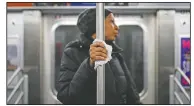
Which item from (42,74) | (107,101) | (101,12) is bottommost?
(107,101)

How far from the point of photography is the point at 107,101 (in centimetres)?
291

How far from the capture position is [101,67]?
9.08ft

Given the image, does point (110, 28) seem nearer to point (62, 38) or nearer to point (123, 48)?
point (123, 48)

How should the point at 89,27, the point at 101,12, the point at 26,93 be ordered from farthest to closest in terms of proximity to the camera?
the point at 26,93 → the point at 89,27 → the point at 101,12

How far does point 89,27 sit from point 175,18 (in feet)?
3.43

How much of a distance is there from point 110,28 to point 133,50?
443 mm

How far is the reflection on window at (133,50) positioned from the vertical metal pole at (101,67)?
0.44 meters

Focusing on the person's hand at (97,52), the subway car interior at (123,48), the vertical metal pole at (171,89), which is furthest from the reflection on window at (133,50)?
the person's hand at (97,52)

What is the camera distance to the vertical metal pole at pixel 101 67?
9.08 ft

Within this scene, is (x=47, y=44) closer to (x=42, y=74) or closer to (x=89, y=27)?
(x=42, y=74)

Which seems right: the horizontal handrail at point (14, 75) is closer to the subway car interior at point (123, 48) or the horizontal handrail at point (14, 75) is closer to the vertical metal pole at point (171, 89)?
the subway car interior at point (123, 48)

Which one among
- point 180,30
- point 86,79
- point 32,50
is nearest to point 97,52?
point 86,79

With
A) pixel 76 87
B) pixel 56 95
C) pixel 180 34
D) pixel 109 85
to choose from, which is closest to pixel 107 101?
pixel 109 85

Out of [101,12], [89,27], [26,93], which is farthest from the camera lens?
[26,93]
